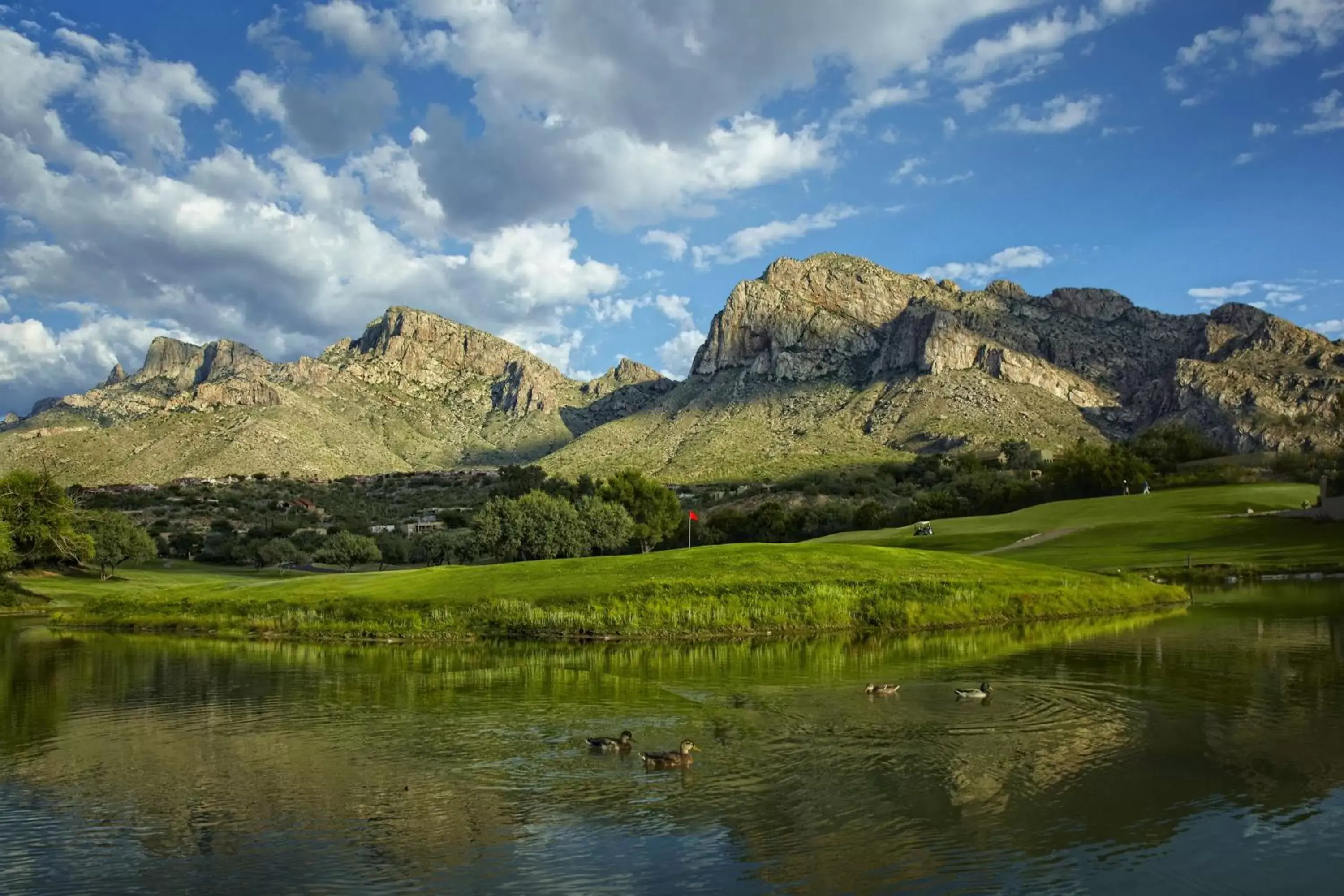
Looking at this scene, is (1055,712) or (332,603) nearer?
(1055,712)

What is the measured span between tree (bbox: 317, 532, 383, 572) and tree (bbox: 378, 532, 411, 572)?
80 cm

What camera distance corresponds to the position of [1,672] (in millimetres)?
30781

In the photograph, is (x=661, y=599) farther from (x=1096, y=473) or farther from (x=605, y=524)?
(x=1096, y=473)

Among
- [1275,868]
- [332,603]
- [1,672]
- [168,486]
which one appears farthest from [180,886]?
[168,486]

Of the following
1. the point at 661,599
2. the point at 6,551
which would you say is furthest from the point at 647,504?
the point at 661,599

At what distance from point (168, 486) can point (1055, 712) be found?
129838 millimetres

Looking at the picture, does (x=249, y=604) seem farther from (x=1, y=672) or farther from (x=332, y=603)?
(x=1, y=672)

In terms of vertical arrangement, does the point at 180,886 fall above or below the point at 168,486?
below

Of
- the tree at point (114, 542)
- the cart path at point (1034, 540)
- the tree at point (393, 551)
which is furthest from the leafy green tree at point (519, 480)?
the cart path at point (1034, 540)

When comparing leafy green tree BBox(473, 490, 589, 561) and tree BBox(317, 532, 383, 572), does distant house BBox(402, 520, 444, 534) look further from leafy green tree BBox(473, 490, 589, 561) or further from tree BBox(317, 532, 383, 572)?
leafy green tree BBox(473, 490, 589, 561)

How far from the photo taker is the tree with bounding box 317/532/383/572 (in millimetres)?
84688

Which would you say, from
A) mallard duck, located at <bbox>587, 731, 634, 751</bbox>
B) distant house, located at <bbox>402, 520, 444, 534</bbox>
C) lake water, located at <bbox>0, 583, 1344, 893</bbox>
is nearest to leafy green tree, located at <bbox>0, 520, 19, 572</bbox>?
distant house, located at <bbox>402, 520, 444, 534</bbox>

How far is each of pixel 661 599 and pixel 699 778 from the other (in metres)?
21.9

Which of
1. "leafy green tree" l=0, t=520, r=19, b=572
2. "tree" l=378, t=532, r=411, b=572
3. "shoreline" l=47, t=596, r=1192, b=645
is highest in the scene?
"leafy green tree" l=0, t=520, r=19, b=572
